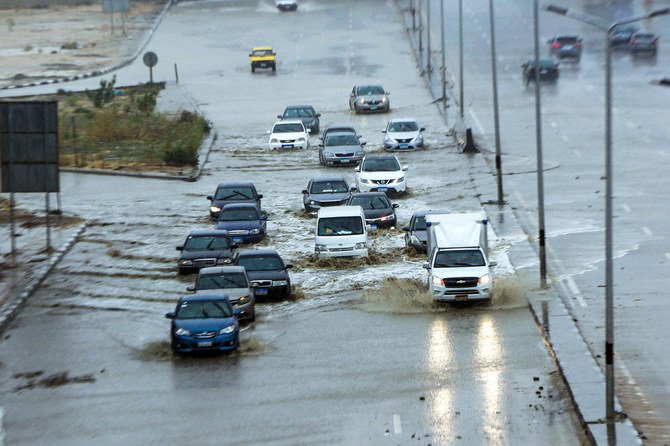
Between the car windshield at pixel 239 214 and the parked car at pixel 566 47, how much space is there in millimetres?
46729

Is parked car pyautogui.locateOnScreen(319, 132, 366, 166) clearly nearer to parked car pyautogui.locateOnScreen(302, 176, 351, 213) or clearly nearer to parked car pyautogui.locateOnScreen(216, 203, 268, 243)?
parked car pyautogui.locateOnScreen(302, 176, 351, 213)

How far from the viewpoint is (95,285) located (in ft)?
138

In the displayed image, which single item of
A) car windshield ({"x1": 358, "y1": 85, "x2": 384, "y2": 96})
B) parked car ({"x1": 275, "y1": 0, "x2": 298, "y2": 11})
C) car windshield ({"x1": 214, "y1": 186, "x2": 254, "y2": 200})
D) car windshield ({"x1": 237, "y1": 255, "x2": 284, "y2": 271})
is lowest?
car windshield ({"x1": 237, "y1": 255, "x2": 284, "y2": 271})

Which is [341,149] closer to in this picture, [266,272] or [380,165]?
[380,165]

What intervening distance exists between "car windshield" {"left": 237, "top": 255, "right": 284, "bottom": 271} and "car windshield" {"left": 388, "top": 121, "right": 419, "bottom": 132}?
2759cm

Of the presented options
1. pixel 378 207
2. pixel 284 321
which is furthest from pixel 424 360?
pixel 378 207

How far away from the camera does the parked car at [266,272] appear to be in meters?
39.0

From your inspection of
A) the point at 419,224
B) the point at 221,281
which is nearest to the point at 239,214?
the point at 419,224

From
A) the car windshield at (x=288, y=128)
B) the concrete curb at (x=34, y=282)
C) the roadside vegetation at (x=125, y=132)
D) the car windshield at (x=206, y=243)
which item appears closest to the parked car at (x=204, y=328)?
the concrete curb at (x=34, y=282)

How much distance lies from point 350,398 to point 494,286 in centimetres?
1093

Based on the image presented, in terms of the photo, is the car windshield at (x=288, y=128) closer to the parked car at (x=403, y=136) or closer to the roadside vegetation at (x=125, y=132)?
the roadside vegetation at (x=125, y=132)

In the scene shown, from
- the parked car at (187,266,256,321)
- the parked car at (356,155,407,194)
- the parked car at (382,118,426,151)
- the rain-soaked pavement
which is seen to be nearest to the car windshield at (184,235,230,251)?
the rain-soaked pavement

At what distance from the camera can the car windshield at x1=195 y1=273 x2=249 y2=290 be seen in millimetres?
36969

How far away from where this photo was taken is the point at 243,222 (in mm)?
47562
